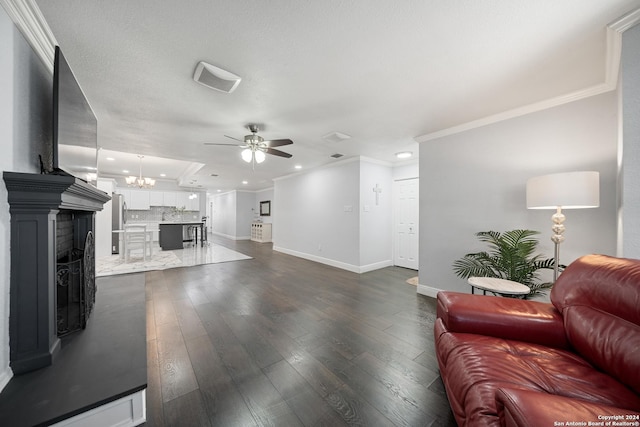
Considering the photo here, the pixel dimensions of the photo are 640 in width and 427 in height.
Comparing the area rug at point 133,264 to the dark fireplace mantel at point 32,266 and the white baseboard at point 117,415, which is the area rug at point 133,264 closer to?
the dark fireplace mantel at point 32,266

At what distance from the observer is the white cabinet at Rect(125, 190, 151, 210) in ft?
26.1

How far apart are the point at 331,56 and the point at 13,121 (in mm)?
2016

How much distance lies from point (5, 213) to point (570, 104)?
4469 millimetres

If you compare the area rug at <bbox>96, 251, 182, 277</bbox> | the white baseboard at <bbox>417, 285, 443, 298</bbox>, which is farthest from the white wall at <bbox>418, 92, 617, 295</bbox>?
the area rug at <bbox>96, 251, 182, 277</bbox>

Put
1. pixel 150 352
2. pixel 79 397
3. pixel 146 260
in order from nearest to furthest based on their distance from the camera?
pixel 79 397 < pixel 150 352 < pixel 146 260

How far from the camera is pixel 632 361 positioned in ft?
2.93

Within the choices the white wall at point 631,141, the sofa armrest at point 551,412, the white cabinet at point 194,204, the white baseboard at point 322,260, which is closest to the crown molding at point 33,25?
the sofa armrest at point 551,412

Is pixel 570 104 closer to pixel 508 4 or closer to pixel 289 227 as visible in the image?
pixel 508 4

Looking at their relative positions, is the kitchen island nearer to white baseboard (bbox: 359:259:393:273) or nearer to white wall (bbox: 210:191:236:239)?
white wall (bbox: 210:191:236:239)

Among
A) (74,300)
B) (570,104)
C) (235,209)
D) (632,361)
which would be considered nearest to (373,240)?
(570,104)

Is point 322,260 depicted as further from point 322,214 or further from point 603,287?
point 603,287

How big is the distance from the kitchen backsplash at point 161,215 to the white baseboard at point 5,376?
8530 mm

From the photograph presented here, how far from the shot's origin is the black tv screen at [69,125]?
1.37m

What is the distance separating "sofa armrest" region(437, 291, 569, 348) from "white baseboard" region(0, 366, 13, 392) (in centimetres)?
253
